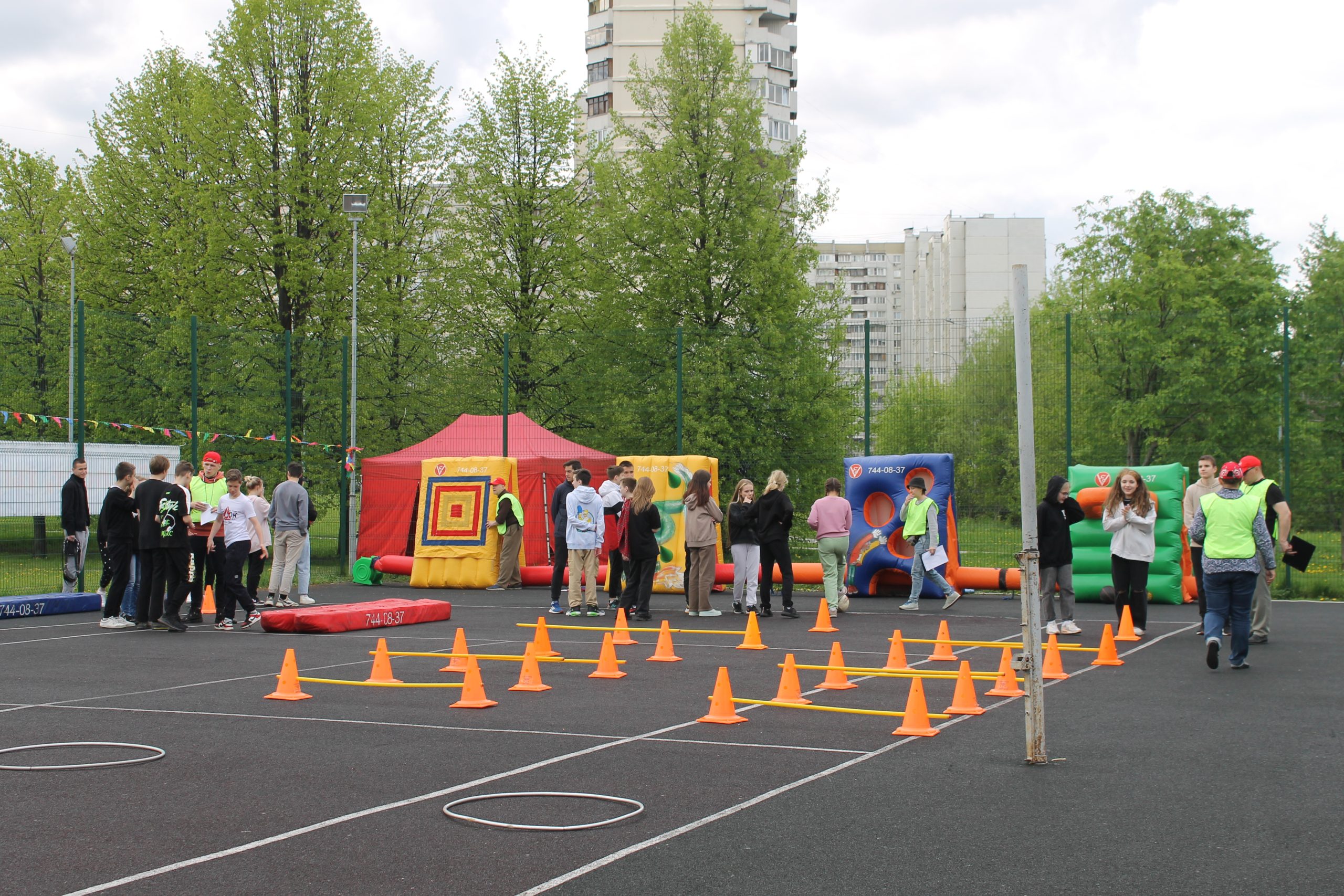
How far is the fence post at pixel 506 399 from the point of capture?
71.9 feet

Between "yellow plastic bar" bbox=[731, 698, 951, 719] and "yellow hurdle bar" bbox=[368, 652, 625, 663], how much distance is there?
2.24 m

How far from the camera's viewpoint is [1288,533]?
11688 millimetres

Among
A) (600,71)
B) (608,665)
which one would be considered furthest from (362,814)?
(600,71)

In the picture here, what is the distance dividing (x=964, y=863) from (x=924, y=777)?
59.9 inches

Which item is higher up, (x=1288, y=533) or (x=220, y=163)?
(x=220, y=163)

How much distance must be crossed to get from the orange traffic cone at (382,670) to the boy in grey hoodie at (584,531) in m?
5.37

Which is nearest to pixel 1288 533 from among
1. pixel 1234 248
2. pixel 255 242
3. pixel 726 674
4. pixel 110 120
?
pixel 726 674

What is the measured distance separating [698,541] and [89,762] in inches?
369

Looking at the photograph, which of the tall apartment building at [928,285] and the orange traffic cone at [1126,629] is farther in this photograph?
the tall apartment building at [928,285]

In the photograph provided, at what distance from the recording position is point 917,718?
7.61m

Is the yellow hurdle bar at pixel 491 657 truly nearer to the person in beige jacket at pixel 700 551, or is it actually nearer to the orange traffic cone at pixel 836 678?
the orange traffic cone at pixel 836 678

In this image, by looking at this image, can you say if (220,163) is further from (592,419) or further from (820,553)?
(820,553)

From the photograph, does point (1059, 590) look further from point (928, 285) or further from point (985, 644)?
point (928, 285)

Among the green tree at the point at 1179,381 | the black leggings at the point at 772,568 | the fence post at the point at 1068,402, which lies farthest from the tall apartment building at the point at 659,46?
the black leggings at the point at 772,568
